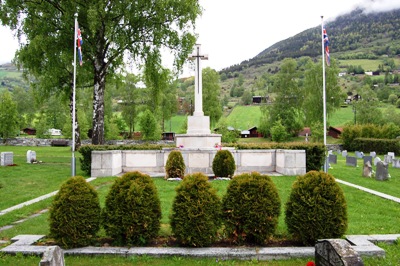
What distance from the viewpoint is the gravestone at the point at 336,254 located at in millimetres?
3790

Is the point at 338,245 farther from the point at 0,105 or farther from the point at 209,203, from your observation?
the point at 0,105

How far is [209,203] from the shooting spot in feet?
19.9

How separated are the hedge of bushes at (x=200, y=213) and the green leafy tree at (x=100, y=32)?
15641 millimetres

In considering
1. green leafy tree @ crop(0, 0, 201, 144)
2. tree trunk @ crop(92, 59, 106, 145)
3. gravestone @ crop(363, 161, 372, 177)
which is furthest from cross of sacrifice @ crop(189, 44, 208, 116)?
gravestone @ crop(363, 161, 372, 177)

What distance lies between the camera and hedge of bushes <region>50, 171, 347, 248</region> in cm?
597

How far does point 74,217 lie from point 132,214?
3.25ft

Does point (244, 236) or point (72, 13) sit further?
point (72, 13)

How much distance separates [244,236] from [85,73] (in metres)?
22.1

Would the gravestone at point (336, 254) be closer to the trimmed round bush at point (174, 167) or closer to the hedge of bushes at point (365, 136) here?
the trimmed round bush at point (174, 167)

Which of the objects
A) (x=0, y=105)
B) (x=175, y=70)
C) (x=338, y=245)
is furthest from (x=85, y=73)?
(x=0, y=105)

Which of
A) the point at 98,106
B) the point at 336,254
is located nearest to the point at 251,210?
the point at 336,254

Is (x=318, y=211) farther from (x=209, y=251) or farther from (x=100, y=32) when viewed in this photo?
(x=100, y=32)

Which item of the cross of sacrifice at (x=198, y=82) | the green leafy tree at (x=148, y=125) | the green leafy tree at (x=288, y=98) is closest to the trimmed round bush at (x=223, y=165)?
the cross of sacrifice at (x=198, y=82)

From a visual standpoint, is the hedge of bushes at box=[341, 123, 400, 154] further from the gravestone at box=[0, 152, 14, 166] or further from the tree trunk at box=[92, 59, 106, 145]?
the gravestone at box=[0, 152, 14, 166]
